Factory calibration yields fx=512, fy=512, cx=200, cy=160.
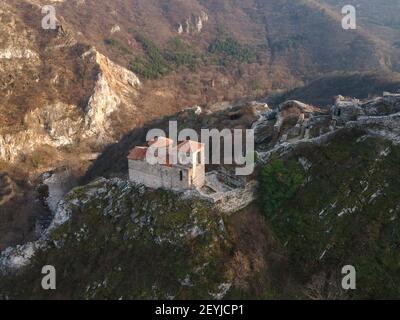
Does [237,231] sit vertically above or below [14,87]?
below

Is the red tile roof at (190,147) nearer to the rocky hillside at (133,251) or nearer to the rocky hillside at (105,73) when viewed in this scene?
the rocky hillside at (133,251)

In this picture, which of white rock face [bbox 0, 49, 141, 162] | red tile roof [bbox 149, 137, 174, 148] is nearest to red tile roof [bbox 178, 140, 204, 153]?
red tile roof [bbox 149, 137, 174, 148]

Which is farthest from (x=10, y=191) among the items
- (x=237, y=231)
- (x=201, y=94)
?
(x=201, y=94)

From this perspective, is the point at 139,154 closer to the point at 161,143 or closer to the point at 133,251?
the point at 161,143

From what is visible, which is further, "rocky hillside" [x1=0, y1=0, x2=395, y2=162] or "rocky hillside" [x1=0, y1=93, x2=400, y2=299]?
"rocky hillside" [x1=0, y1=0, x2=395, y2=162]

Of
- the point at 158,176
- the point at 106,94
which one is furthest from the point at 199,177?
the point at 106,94

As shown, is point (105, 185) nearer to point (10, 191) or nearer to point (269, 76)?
point (10, 191)

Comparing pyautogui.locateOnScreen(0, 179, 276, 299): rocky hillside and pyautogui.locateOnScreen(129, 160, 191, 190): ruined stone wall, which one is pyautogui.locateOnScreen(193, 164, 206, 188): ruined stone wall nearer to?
pyautogui.locateOnScreen(129, 160, 191, 190): ruined stone wall

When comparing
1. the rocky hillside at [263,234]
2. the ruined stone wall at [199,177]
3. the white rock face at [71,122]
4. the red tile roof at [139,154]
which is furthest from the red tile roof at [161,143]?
the white rock face at [71,122]

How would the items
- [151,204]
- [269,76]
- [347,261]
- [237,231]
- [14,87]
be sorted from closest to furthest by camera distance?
[347,261], [237,231], [151,204], [14,87], [269,76]
